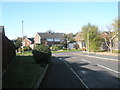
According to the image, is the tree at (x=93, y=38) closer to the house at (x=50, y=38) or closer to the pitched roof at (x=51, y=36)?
the house at (x=50, y=38)

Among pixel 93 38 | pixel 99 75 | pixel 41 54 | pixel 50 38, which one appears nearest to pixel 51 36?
pixel 50 38

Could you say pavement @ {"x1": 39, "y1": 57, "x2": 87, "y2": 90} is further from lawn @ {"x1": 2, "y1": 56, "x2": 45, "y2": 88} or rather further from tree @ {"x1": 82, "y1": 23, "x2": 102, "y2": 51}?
tree @ {"x1": 82, "y1": 23, "x2": 102, "y2": 51}

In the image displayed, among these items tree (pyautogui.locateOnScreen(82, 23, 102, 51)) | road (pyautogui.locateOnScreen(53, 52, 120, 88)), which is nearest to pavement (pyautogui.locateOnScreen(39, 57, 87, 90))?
road (pyautogui.locateOnScreen(53, 52, 120, 88))

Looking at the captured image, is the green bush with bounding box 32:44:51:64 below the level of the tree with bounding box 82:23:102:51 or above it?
below

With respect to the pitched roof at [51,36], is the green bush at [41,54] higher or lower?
lower

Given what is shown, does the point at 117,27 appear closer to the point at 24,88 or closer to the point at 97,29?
the point at 97,29

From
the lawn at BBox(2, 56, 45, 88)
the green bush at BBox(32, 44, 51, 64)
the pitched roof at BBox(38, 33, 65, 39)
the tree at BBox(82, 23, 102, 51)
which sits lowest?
the lawn at BBox(2, 56, 45, 88)

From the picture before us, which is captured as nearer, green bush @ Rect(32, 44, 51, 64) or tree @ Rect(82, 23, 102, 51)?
green bush @ Rect(32, 44, 51, 64)

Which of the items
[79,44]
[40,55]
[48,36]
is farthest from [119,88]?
[48,36]

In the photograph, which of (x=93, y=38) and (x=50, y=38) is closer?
(x=93, y=38)

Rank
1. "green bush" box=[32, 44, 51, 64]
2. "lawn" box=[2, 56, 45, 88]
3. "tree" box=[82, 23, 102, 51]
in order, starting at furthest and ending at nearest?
"tree" box=[82, 23, 102, 51]
"green bush" box=[32, 44, 51, 64]
"lawn" box=[2, 56, 45, 88]

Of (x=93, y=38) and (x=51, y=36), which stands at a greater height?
(x=51, y=36)

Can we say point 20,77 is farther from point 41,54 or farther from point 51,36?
point 51,36

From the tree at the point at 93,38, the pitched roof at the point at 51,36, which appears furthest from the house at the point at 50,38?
the tree at the point at 93,38
